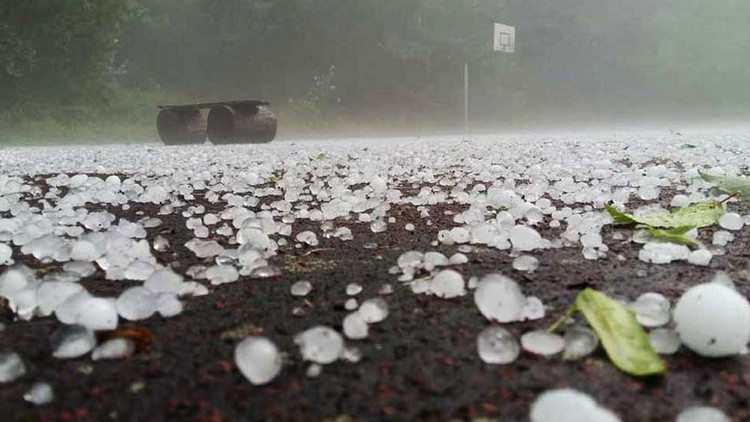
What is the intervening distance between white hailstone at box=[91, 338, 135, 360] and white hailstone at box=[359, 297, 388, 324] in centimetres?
29

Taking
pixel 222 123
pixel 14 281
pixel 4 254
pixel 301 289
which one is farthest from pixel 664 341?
pixel 222 123

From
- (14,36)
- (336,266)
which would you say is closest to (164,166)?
(336,266)

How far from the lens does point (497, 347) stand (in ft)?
2.16

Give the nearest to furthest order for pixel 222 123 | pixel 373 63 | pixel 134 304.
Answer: pixel 134 304 → pixel 222 123 → pixel 373 63

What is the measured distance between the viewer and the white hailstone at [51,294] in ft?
2.71

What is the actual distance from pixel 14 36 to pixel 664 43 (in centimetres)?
2242

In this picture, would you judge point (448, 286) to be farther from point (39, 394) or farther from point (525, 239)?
point (39, 394)

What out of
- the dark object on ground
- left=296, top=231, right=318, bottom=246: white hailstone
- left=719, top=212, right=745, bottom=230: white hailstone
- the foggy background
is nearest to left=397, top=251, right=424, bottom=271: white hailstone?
left=296, top=231, right=318, bottom=246: white hailstone

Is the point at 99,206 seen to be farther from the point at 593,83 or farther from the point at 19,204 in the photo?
the point at 593,83

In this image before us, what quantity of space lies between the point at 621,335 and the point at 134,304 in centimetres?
63

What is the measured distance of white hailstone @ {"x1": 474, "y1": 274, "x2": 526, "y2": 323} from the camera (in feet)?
2.46

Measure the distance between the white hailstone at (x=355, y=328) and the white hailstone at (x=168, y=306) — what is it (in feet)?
0.86

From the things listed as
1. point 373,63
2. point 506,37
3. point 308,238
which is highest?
point 506,37

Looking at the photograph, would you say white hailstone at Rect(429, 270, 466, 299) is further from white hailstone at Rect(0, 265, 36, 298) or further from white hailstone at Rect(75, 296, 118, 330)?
white hailstone at Rect(0, 265, 36, 298)
